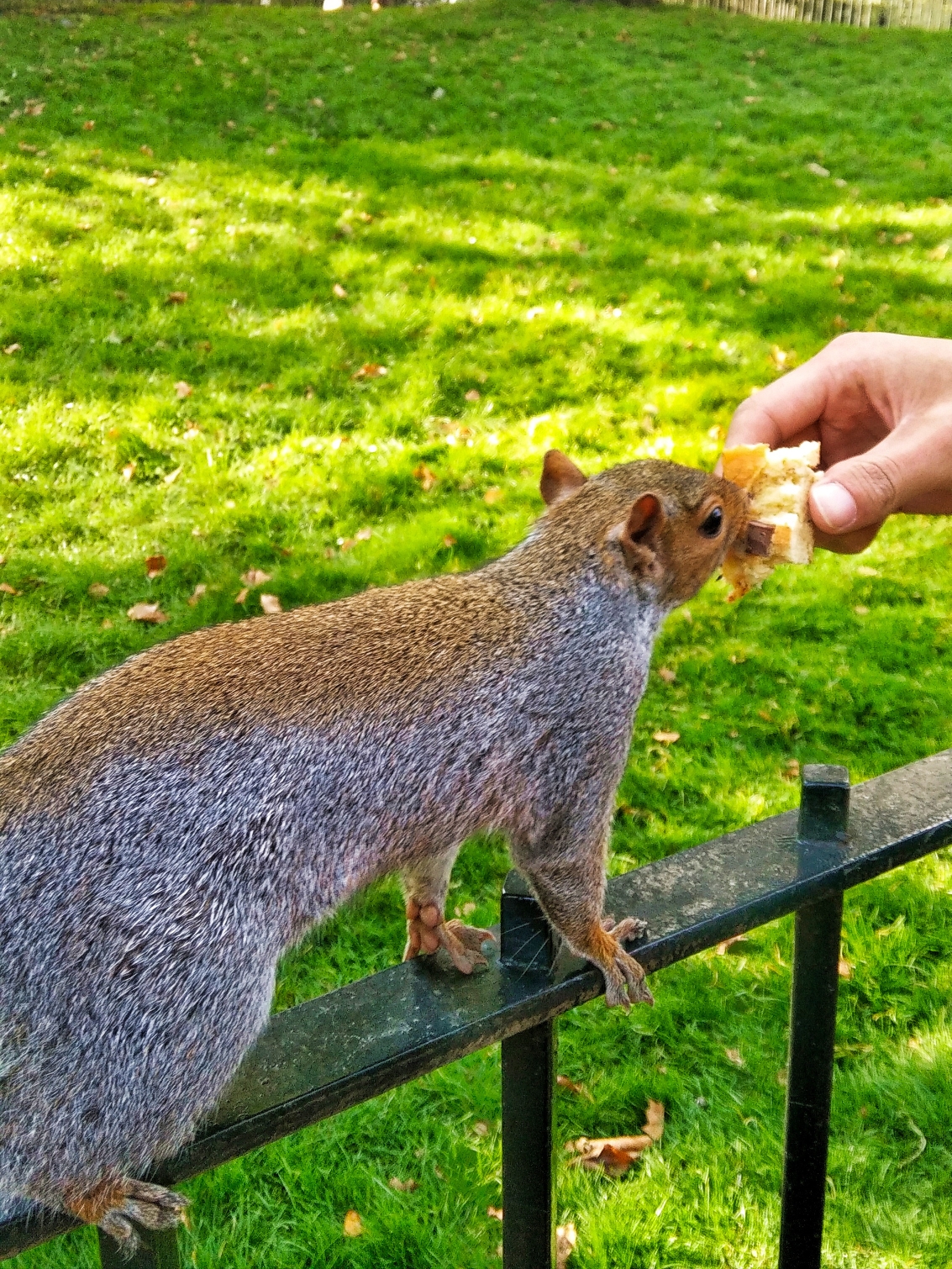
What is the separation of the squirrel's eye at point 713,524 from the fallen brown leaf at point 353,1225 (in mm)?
1526

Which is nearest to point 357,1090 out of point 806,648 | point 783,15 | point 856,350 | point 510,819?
point 510,819

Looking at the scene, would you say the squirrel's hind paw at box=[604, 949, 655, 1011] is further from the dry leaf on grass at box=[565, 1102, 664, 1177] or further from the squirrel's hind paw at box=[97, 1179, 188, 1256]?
the dry leaf on grass at box=[565, 1102, 664, 1177]

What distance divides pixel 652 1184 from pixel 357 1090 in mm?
1469

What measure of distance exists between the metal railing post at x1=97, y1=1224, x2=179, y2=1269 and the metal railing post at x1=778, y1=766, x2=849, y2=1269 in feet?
2.82

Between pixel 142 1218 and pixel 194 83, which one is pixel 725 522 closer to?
pixel 142 1218

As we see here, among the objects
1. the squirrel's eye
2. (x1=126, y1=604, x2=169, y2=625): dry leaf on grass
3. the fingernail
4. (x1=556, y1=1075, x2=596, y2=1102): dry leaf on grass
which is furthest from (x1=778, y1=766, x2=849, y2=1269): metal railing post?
(x1=126, y1=604, x2=169, y2=625): dry leaf on grass

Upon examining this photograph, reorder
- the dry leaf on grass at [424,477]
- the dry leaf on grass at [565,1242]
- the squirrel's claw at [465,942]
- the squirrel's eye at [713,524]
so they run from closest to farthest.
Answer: the squirrel's claw at [465,942]
the squirrel's eye at [713,524]
the dry leaf on grass at [565,1242]
the dry leaf on grass at [424,477]

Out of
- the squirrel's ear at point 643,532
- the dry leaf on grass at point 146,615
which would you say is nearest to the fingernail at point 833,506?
the squirrel's ear at point 643,532

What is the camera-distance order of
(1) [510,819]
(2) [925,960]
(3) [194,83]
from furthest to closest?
(3) [194,83] → (2) [925,960] → (1) [510,819]

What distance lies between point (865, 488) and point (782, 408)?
0.47 metres

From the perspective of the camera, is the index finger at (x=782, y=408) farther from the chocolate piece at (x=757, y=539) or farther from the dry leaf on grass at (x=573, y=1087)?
the dry leaf on grass at (x=573, y=1087)

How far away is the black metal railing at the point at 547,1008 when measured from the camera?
129cm

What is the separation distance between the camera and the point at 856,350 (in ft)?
8.39

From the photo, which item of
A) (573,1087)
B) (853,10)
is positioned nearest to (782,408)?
(573,1087)
